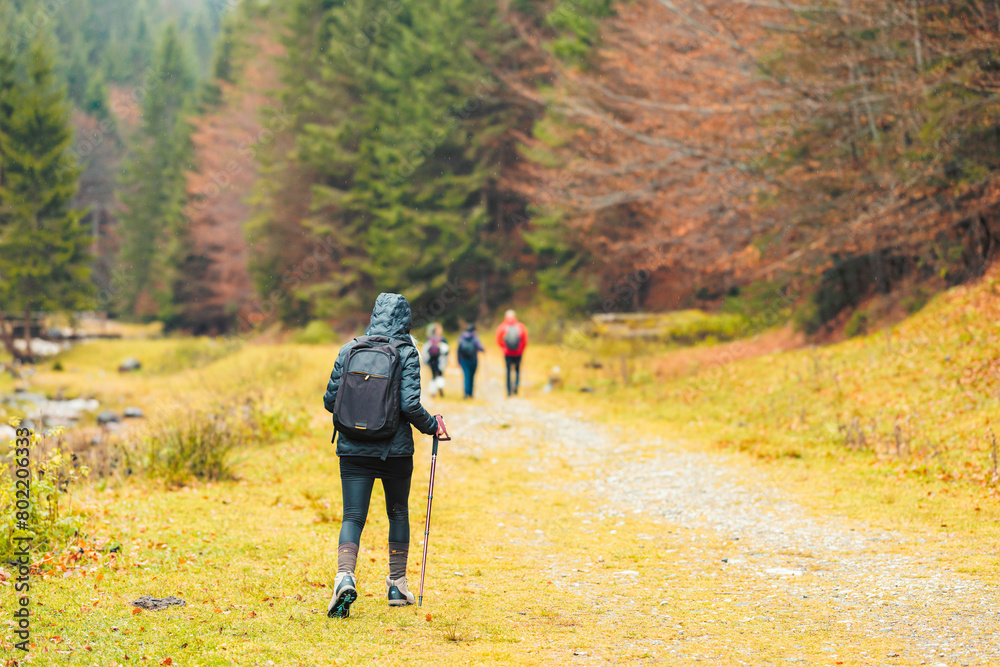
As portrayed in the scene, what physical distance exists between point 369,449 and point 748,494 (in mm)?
5905

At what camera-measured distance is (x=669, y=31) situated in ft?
81.4

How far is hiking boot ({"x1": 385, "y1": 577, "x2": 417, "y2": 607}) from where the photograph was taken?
6.21 meters

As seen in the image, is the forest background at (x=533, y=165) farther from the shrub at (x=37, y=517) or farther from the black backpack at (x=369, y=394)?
the shrub at (x=37, y=517)

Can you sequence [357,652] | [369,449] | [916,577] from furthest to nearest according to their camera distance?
[916,577] → [369,449] → [357,652]

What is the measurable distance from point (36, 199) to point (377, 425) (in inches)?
1574

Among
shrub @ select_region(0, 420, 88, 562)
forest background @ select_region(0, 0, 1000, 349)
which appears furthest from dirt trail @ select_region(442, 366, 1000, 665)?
forest background @ select_region(0, 0, 1000, 349)

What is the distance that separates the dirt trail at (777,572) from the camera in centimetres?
525

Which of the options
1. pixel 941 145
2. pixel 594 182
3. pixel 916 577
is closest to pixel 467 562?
pixel 916 577

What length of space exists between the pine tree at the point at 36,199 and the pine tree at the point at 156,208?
40.5 ft

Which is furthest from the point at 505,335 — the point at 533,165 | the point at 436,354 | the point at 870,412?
the point at 533,165

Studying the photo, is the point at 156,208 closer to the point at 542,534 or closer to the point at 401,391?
the point at 542,534

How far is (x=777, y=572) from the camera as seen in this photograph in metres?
7.17

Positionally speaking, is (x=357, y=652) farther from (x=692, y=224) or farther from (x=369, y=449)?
(x=692, y=224)

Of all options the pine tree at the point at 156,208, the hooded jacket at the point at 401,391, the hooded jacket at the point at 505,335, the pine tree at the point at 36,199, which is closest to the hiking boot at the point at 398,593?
the hooded jacket at the point at 401,391
